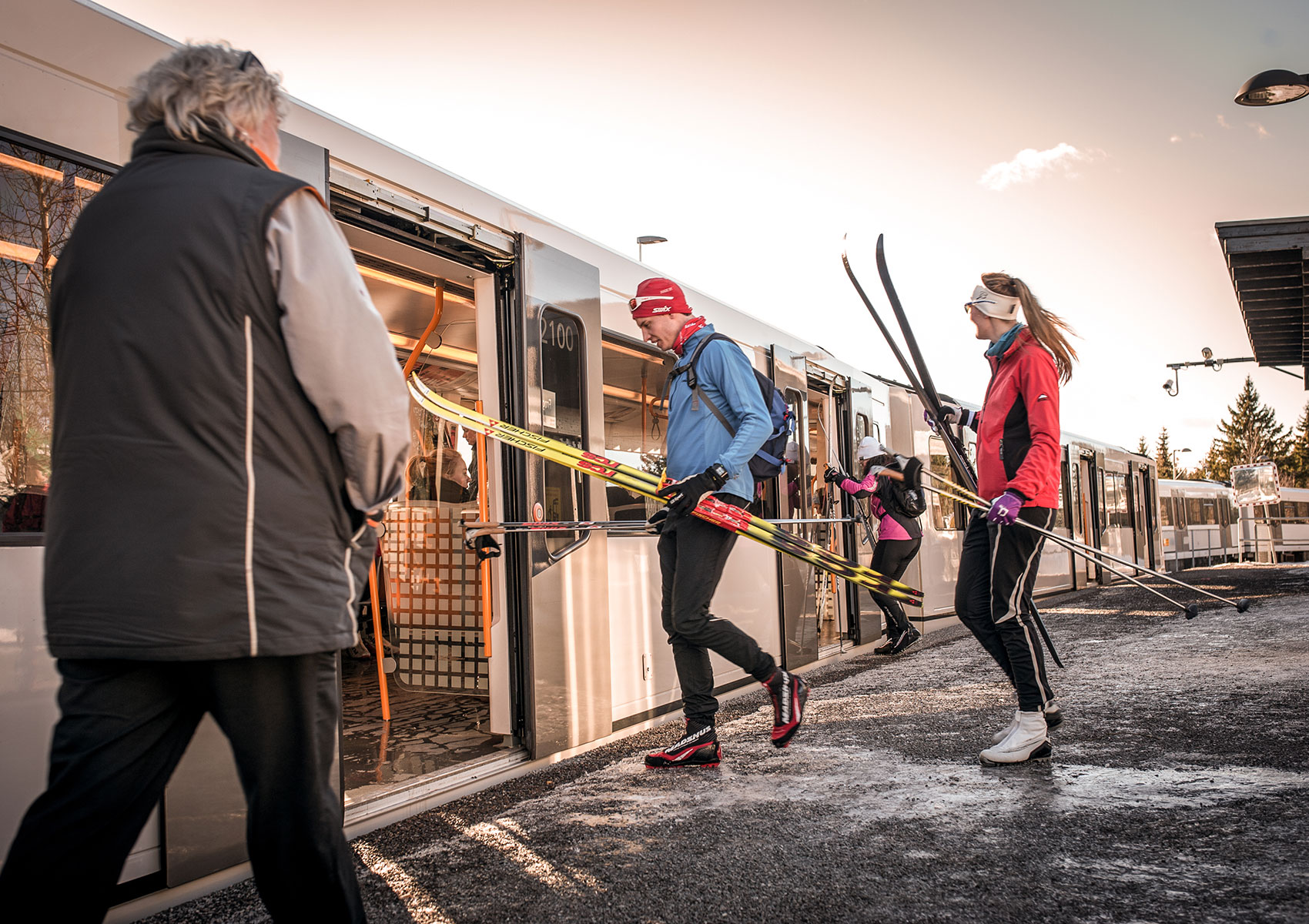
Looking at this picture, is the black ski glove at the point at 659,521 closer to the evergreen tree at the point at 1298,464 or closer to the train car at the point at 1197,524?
the train car at the point at 1197,524

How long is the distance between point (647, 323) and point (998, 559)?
180 cm

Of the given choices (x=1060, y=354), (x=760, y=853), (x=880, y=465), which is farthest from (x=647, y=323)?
(x=880, y=465)

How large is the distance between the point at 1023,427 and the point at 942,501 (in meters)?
7.86

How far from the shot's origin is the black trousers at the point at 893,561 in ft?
27.4

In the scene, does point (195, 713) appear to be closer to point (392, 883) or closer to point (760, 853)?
point (392, 883)

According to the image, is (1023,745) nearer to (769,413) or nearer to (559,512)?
(769,413)

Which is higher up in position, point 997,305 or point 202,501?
point 997,305

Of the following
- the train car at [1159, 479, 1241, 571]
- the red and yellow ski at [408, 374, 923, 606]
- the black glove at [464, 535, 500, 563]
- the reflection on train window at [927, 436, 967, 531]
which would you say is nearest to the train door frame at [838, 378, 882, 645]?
the reflection on train window at [927, 436, 967, 531]

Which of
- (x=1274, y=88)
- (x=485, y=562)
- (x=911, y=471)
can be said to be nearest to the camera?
(x=485, y=562)

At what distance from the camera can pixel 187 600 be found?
56.2 inches

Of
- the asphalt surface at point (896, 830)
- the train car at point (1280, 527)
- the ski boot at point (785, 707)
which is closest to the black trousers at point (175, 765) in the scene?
the asphalt surface at point (896, 830)

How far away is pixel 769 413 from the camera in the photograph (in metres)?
4.25

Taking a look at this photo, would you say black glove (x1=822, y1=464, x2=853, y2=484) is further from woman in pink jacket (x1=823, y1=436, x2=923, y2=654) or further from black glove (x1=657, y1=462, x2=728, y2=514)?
black glove (x1=657, y1=462, x2=728, y2=514)

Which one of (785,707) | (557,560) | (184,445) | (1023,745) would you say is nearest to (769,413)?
(557,560)
